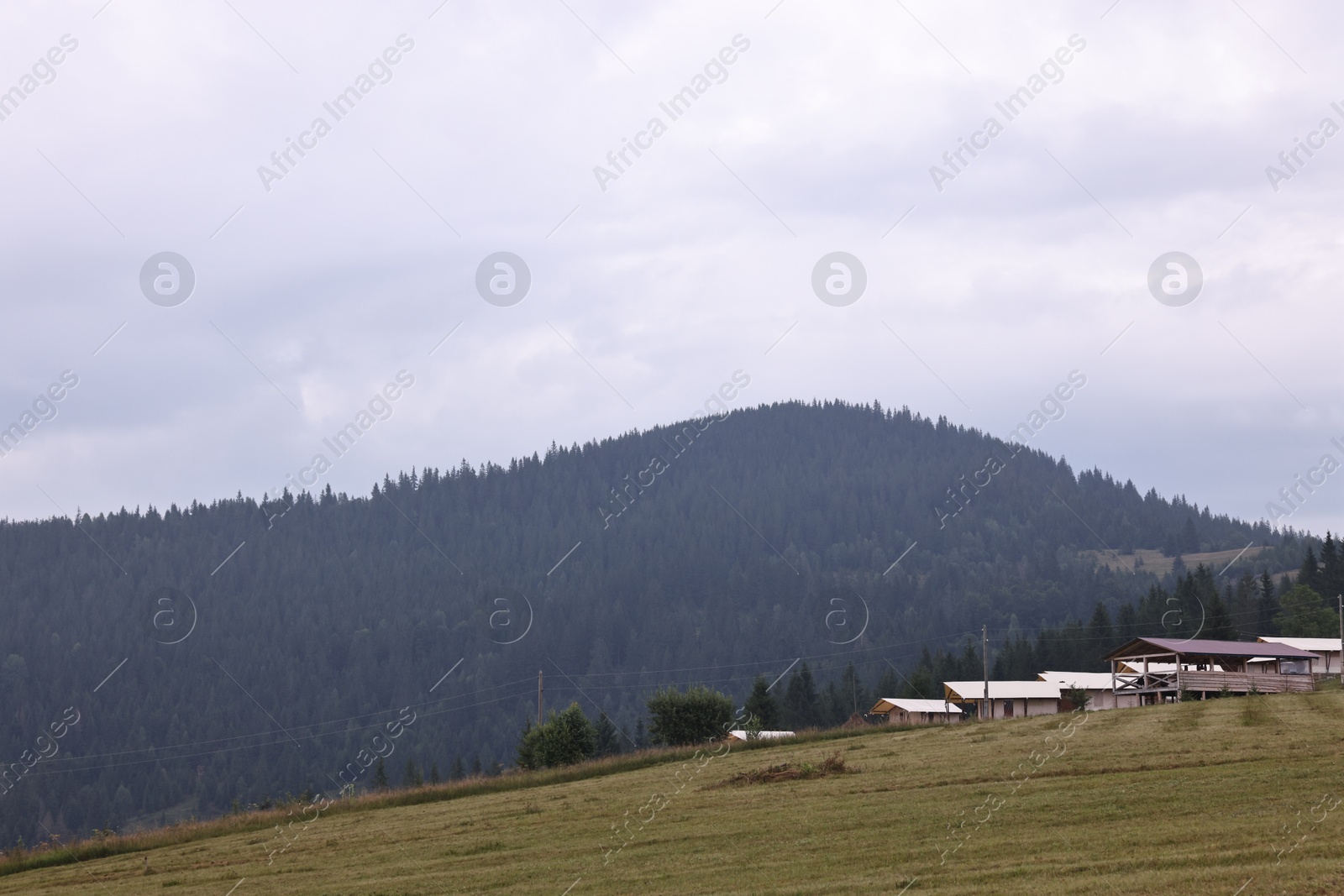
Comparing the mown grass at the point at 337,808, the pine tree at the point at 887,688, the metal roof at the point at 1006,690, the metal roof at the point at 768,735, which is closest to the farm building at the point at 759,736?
the metal roof at the point at 768,735

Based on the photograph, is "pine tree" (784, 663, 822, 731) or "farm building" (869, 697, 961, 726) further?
"pine tree" (784, 663, 822, 731)

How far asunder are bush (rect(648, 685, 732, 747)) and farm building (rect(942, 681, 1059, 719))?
39179 millimetres


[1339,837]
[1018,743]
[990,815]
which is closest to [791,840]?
[990,815]

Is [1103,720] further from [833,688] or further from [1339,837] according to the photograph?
[833,688]

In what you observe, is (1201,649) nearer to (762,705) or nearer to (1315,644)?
(1315,644)

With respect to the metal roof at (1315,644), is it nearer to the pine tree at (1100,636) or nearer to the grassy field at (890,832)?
A: the pine tree at (1100,636)

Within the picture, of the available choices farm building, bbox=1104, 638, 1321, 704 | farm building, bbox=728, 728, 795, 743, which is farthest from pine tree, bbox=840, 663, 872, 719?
farm building, bbox=1104, 638, 1321, 704

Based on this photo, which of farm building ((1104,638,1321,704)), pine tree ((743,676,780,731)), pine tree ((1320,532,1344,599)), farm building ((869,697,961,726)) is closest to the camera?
farm building ((1104,638,1321,704))

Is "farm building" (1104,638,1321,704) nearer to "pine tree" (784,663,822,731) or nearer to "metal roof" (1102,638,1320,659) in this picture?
"metal roof" (1102,638,1320,659)

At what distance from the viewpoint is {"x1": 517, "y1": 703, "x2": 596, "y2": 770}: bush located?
5822 centimetres

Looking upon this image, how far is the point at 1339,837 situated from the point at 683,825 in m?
14.7

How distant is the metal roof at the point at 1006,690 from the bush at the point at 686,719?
39179 millimetres

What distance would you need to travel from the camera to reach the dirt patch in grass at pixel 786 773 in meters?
36.4

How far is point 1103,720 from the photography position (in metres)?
45.9
